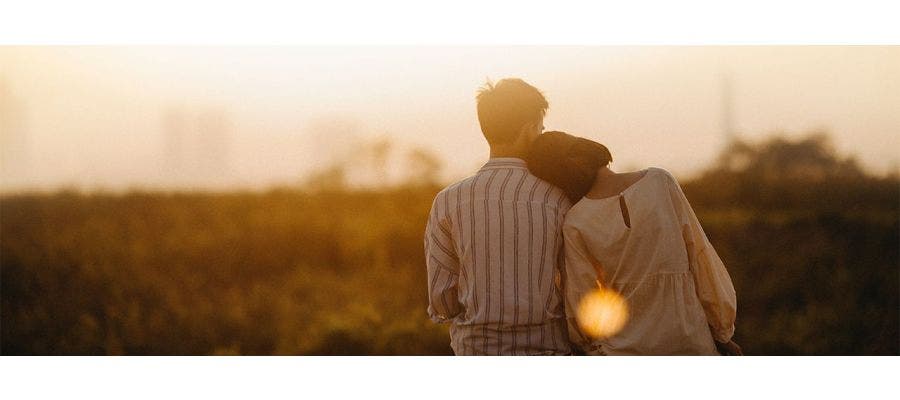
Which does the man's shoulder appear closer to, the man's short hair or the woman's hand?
the man's short hair

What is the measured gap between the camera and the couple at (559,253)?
8.61 feet

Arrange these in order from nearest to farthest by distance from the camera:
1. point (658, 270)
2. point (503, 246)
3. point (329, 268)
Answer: point (658, 270)
point (503, 246)
point (329, 268)

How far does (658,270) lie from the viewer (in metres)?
2.62

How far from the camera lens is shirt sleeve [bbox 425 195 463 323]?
2.79 metres

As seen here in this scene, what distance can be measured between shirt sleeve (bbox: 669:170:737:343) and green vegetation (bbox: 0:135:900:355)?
4.07m

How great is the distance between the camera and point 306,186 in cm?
678

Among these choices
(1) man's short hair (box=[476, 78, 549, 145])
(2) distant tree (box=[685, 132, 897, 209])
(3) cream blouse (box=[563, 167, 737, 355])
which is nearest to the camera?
(3) cream blouse (box=[563, 167, 737, 355])

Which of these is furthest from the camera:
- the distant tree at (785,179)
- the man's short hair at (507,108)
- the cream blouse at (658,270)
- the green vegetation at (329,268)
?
the green vegetation at (329,268)

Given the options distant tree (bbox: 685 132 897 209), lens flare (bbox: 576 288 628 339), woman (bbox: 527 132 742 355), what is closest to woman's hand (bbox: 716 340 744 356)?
woman (bbox: 527 132 742 355)

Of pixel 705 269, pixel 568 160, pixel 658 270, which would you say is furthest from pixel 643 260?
pixel 568 160

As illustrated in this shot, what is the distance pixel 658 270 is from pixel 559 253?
32 centimetres

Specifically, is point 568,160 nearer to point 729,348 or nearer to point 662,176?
point 662,176

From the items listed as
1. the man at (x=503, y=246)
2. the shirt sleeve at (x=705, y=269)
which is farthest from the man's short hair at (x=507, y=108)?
the shirt sleeve at (x=705, y=269)

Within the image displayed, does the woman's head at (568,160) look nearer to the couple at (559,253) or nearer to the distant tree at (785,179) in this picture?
the couple at (559,253)
